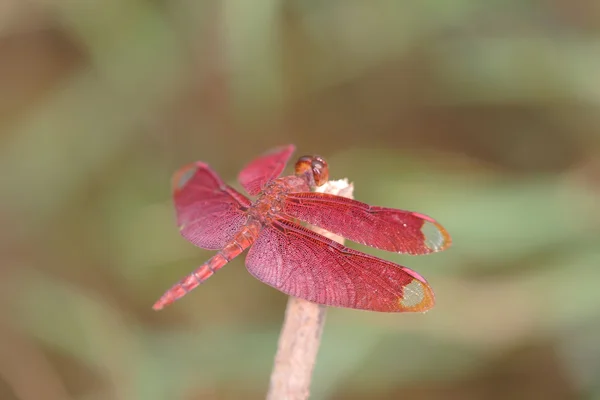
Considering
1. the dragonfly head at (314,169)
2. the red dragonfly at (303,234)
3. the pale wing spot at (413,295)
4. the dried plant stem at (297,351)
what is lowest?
the dried plant stem at (297,351)

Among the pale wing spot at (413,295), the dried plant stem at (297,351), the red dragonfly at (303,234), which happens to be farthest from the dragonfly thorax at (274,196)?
the pale wing spot at (413,295)

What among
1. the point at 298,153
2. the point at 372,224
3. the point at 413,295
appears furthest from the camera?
the point at 298,153

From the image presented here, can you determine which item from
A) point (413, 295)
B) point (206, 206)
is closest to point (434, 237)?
point (413, 295)

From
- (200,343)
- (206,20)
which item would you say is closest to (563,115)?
(206,20)

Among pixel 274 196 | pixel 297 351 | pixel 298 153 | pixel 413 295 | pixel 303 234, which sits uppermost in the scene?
pixel 298 153

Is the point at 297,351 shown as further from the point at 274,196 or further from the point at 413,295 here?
the point at 274,196

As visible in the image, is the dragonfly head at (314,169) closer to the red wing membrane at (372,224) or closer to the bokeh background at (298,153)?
the red wing membrane at (372,224)

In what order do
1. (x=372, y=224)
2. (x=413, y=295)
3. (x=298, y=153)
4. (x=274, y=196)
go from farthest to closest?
(x=298, y=153)
(x=274, y=196)
(x=372, y=224)
(x=413, y=295)
